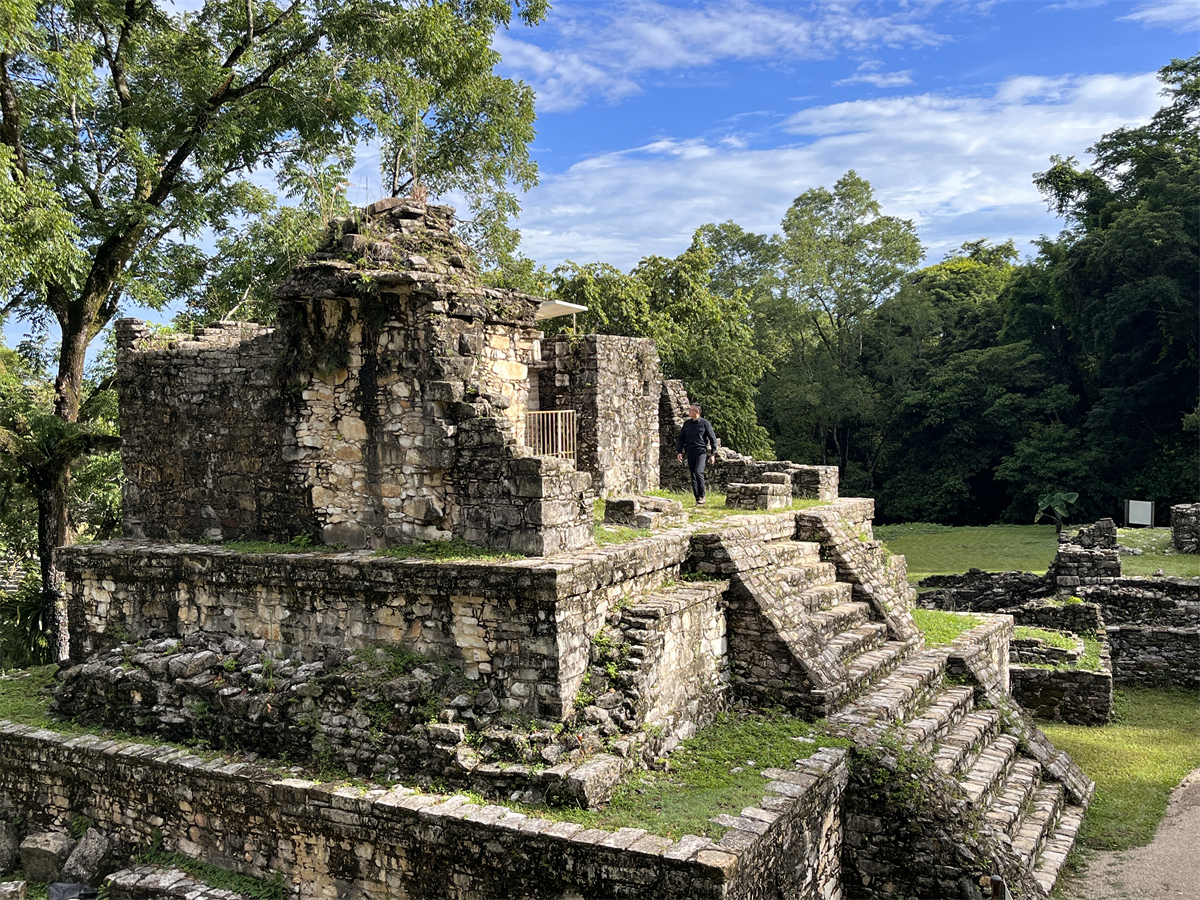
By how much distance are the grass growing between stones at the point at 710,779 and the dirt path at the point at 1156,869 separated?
2.51 metres

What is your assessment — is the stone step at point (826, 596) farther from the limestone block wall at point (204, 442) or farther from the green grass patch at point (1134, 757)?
the limestone block wall at point (204, 442)

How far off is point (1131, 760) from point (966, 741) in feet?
11.1

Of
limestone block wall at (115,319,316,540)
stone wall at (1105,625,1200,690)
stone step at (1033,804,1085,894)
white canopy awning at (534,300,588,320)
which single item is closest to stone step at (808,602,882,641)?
stone step at (1033,804,1085,894)

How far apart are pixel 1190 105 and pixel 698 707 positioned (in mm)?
33230

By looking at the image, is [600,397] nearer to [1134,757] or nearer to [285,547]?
[285,547]

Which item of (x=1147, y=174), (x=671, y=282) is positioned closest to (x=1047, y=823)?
(x=671, y=282)

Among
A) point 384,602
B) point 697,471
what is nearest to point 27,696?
point 384,602

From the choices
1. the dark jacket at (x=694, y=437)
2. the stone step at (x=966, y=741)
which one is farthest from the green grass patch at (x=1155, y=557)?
the dark jacket at (x=694, y=437)

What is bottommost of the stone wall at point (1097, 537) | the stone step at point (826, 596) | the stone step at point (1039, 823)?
the stone step at point (1039, 823)

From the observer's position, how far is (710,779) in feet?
20.1

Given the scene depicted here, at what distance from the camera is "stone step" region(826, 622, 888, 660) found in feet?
26.7

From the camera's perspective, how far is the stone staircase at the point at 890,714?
641 centimetres

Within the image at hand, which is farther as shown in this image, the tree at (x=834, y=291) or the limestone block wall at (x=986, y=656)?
the tree at (x=834, y=291)

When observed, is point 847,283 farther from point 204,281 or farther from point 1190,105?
point 204,281
